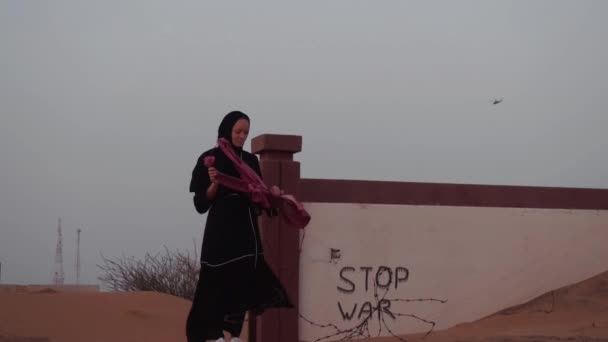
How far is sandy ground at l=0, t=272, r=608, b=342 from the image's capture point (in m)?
7.20

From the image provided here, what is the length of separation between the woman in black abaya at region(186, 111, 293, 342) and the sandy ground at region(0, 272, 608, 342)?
2.02 metres

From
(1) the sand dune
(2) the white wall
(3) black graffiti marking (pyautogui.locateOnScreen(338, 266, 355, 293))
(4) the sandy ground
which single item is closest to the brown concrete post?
(2) the white wall

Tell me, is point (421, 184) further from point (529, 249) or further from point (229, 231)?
point (229, 231)

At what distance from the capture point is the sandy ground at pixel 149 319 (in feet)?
23.6

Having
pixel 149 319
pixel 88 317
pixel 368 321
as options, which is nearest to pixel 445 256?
pixel 368 321

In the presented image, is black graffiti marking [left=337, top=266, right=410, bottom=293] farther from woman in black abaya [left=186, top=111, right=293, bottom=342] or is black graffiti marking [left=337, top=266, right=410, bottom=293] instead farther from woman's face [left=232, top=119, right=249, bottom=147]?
woman's face [left=232, top=119, right=249, bottom=147]

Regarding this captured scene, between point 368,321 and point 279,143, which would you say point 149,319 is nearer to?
point 368,321

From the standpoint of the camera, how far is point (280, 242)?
23.7 feet

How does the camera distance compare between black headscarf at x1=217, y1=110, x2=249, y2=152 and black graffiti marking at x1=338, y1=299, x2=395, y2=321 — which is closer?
black headscarf at x1=217, y1=110, x2=249, y2=152

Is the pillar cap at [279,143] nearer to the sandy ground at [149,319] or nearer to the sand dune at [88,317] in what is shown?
the sandy ground at [149,319]

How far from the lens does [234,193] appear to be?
226 inches

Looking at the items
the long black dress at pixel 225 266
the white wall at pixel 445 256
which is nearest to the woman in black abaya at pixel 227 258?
the long black dress at pixel 225 266

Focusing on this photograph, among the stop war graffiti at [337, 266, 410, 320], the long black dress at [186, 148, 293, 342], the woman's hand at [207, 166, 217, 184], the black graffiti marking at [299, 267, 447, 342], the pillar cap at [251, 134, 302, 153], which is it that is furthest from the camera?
the stop war graffiti at [337, 266, 410, 320]

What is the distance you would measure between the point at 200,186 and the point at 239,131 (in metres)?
0.45
